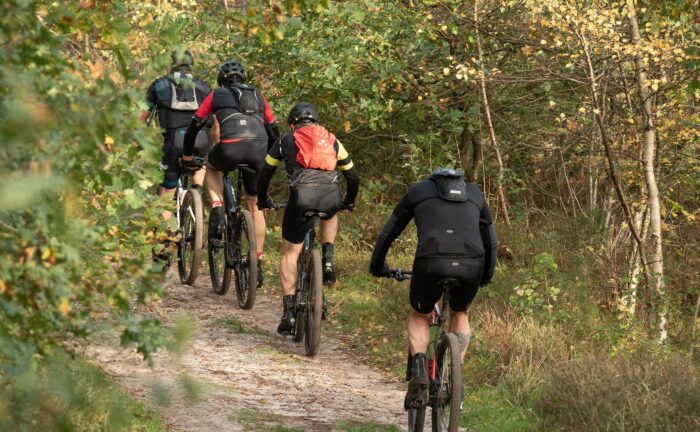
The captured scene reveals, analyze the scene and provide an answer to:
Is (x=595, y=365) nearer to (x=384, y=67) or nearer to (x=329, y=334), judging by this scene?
(x=329, y=334)

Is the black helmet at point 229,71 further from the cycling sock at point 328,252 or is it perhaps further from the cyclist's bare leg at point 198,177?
the cycling sock at point 328,252

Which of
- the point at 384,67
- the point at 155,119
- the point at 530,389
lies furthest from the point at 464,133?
the point at 530,389

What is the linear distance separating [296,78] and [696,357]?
5779 mm

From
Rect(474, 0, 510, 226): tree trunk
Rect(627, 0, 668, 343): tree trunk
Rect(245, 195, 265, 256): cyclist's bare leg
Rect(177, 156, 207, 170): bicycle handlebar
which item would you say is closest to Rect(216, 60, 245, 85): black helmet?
Rect(177, 156, 207, 170): bicycle handlebar

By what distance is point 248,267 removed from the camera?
1040 centimetres

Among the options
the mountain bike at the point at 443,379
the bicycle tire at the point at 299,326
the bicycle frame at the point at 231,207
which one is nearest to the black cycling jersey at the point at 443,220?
the mountain bike at the point at 443,379

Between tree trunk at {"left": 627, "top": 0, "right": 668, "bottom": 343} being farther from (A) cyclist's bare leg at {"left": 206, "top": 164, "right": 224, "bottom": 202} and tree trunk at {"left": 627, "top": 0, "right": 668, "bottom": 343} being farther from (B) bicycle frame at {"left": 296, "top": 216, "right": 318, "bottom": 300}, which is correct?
(A) cyclist's bare leg at {"left": 206, "top": 164, "right": 224, "bottom": 202}

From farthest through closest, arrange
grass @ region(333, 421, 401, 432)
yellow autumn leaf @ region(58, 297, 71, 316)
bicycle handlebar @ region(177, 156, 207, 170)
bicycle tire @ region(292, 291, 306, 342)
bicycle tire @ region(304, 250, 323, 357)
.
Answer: bicycle handlebar @ region(177, 156, 207, 170) < bicycle tire @ region(292, 291, 306, 342) < bicycle tire @ region(304, 250, 323, 357) < grass @ region(333, 421, 401, 432) < yellow autumn leaf @ region(58, 297, 71, 316)

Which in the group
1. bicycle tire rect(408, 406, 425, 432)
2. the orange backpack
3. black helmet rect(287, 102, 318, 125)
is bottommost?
bicycle tire rect(408, 406, 425, 432)

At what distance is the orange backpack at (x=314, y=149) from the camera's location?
9.04m

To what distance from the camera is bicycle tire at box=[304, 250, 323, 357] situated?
902 centimetres

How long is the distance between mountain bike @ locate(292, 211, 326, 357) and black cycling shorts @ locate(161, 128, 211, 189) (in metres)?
2.11

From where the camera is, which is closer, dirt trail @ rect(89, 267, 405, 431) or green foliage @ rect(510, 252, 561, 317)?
dirt trail @ rect(89, 267, 405, 431)

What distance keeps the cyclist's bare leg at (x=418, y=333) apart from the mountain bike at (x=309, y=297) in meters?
2.23
